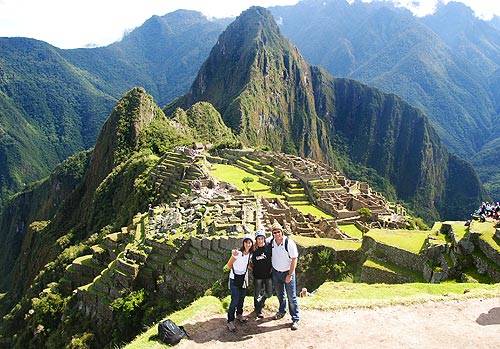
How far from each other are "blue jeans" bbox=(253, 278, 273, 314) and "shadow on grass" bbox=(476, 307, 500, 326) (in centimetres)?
550

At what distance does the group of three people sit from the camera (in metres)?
13.4

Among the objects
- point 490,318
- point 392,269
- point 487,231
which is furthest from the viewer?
point 392,269

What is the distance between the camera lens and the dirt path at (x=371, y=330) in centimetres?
1237

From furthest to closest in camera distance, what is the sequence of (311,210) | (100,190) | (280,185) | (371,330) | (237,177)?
(100,190), (237,177), (280,185), (311,210), (371,330)

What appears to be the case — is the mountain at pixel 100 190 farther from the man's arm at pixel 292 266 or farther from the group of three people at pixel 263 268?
the man's arm at pixel 292 266

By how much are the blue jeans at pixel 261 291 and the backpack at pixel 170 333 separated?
2.06m

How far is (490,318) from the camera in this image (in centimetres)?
1355

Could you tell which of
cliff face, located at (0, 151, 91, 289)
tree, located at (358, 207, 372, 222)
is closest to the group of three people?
tree, located at (358, 207, 372, 222)

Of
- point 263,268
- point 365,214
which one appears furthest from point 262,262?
point 365,214

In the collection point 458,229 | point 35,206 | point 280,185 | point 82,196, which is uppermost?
point 458,229

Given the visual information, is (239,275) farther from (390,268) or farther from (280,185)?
(280,185)

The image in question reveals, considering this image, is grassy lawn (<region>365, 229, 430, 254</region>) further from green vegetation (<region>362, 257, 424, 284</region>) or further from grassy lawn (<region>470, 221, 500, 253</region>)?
grassy lawn (<region>470, 221, 500, 253</region>)

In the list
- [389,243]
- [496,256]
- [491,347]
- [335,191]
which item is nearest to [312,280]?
[389,243]

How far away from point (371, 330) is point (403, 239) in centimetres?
1316
